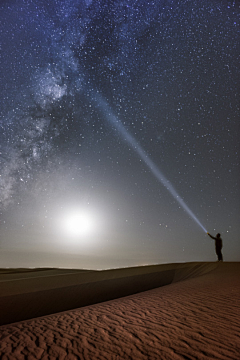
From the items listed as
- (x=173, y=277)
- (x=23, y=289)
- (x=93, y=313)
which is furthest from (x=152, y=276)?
(x=93, y=313)

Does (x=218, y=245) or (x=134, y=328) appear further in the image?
(x=218, y=245)

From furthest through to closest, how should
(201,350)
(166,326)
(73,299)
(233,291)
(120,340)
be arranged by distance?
(73,299) < (233,291) < (166,326) < (120,340) < (201,350)

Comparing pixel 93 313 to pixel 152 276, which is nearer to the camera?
pixel 93 313

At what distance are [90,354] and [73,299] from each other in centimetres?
619

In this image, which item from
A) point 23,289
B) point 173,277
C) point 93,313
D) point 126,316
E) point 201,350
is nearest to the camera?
point 201,350

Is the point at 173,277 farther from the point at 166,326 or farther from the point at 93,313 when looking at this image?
the point at 166,326

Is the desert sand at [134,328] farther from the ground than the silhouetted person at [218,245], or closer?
closer

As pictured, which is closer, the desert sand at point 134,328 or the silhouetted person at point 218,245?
the desert sand at point 134,328

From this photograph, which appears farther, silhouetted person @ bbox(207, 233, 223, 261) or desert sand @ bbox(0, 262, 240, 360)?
silhouetted person @ bbox(207, 233, 223, 261)

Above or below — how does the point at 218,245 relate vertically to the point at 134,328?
above

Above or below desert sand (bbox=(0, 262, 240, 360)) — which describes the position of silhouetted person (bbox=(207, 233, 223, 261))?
above

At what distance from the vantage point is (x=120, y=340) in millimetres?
4363

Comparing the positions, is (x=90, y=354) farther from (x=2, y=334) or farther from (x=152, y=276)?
(x=152, y=276)

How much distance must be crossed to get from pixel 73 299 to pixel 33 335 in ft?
15.9
